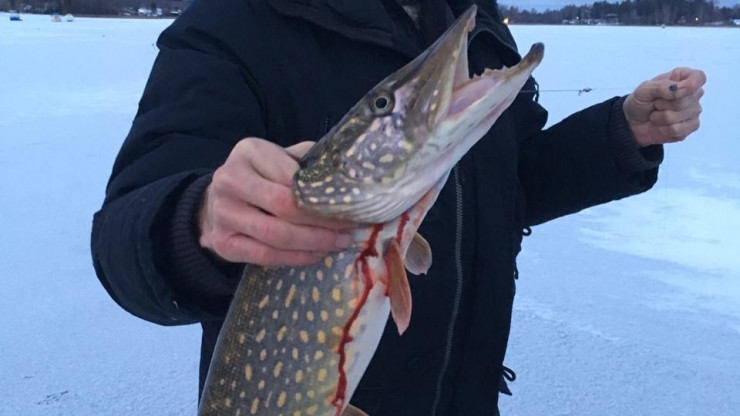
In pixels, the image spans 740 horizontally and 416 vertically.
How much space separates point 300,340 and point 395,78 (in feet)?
1.63

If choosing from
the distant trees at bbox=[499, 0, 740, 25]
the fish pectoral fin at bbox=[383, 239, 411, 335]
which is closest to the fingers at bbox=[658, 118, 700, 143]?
the fish pectoral fin at bbox=[383, 239, 411, 335]

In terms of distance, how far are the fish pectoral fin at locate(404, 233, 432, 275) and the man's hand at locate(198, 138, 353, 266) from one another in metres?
0.20

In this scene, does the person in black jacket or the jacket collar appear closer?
the person in black jacket

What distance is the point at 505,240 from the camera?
177 cm

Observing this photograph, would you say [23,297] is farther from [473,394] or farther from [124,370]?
[473,394]

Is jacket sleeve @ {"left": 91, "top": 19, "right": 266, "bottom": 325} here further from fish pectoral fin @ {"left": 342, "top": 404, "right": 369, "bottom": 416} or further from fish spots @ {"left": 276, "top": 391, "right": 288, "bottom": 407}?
fish pectoral fin @ {"left": 342, "top": 404, "right": 369, "bottom": 416}

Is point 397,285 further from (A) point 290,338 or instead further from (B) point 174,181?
(B) point 174,181

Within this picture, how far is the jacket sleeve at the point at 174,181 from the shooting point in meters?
1.27

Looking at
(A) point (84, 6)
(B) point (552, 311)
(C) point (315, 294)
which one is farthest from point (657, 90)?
(A) point (84, 6)

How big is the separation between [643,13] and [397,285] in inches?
1316

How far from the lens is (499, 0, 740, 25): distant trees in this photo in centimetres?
2730

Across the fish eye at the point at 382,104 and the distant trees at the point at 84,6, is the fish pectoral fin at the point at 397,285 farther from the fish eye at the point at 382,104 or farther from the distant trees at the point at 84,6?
the distant trees at the point at 84,6

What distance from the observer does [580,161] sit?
205 centimetres

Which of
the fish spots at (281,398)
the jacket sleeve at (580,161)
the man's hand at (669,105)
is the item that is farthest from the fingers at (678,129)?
the fish spots at (281,398)
